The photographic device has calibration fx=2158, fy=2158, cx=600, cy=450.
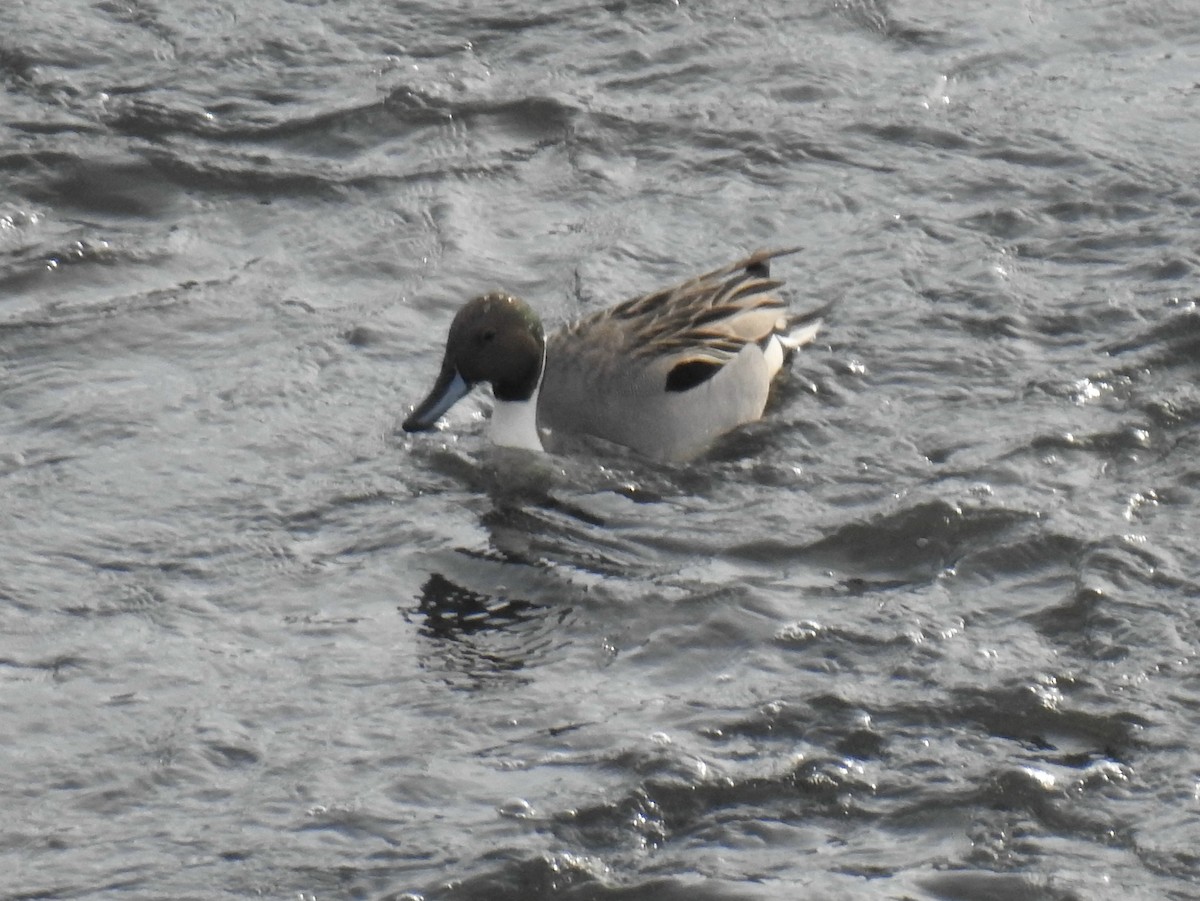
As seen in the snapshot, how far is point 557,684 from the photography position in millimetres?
6531

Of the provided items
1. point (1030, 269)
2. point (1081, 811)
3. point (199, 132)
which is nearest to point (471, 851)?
point (1081, 811)

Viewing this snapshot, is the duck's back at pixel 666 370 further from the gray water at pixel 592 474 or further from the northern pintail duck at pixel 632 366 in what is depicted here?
the gray water at pixel 592 474

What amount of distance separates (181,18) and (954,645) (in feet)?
20.2

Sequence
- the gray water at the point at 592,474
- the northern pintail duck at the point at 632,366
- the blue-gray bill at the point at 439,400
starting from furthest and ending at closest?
the northern pintail duck at the point at 632,366 → the blue-gray bill at the point at 439,400 → the gray water at the point at 592,474

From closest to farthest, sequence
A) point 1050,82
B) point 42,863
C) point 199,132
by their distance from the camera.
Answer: point 42,863 < point 199,132 < point 1050,82

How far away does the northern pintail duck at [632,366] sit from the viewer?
8.04m

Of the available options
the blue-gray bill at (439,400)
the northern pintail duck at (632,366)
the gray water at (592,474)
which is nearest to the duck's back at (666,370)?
the northern pintail duck at (632,366)

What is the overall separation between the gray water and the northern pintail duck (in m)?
0.16

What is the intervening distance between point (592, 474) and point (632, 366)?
1.53 ft

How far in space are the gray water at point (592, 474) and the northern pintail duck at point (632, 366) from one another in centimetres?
16

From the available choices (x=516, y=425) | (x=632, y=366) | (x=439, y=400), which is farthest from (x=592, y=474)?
(x=439, y=400)

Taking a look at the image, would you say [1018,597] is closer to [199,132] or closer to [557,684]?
[557,684]

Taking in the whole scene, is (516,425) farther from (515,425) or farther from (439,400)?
(439,400)

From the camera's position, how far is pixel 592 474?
8.12 meters
